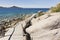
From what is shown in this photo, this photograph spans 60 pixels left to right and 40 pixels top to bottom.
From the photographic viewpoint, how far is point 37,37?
10.8 m

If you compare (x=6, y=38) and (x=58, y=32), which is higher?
(x=58, y=32)

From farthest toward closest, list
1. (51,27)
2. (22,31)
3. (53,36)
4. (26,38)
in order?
(22,31)
(26,38)
(51,27)
(53,36)

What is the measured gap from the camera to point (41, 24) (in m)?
11.4

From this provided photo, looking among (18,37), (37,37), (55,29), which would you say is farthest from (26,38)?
(55,29)

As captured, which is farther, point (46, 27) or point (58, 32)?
point (46, 27)

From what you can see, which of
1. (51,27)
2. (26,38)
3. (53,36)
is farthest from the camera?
(26,38)

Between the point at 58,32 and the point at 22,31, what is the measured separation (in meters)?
3.85

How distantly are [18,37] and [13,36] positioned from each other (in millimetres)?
491

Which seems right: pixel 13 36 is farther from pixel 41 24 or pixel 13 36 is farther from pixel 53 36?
pixel 53 36

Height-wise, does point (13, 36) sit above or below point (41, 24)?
below

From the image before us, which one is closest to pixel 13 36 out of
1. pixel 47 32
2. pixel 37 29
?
pixel 37 29

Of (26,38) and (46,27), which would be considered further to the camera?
(26,38)

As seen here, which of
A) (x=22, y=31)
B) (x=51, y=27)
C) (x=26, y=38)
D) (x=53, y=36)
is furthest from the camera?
(x=22, y=31)

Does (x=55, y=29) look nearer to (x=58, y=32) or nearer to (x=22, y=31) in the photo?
(x=58, y=32)
